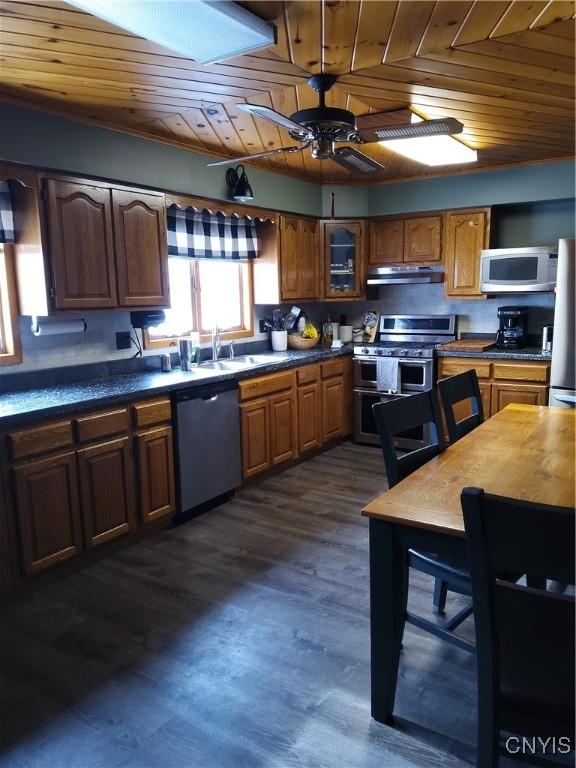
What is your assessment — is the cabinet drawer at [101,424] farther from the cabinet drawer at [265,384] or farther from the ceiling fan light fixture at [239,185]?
the ceiling fan light fixture at [239,185]

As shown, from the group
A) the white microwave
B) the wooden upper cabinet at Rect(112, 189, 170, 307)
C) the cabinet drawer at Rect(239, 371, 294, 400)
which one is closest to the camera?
the wooden upper cabinet at Rect(112, 189, 170, 307)

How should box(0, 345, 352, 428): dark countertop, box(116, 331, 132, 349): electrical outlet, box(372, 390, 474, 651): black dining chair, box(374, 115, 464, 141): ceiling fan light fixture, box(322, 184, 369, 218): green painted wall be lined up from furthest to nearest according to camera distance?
1. box(322, 184, 369, 218): green painted wall
2. box(116, 331, 132, 349): electrical outlet
3. box(0, 345, 352, 428): dark countertop
4. box(374, 115, 464, 141): ceiling fan light fixture
5. box(372, 390, 474, 651): black dining chair

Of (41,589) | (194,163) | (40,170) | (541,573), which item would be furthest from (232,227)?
(541,573)

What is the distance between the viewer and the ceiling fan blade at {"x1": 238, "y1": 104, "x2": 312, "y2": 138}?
6.88ft

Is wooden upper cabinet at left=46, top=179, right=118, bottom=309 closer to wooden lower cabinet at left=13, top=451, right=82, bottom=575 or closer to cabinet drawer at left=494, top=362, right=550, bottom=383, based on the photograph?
wooden lower cabinet at left=13, top=451, right=82, bottom=575

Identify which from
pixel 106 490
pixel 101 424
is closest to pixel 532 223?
pixel 101 424

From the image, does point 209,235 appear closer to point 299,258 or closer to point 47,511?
point 299,258

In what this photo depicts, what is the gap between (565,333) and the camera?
3992mm

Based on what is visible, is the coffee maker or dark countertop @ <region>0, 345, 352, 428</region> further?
the coffee maker

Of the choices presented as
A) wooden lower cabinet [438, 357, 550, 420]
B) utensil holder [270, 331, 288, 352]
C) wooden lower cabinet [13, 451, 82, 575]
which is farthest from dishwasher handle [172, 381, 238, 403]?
wooden lower cabinet [438, 357, 550, 420]

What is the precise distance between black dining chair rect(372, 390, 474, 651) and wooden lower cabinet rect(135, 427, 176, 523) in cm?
157

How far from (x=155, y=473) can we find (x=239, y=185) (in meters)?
2.18

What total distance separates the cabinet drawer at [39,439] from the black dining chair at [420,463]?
1581mm

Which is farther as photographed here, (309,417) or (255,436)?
(309,417)
